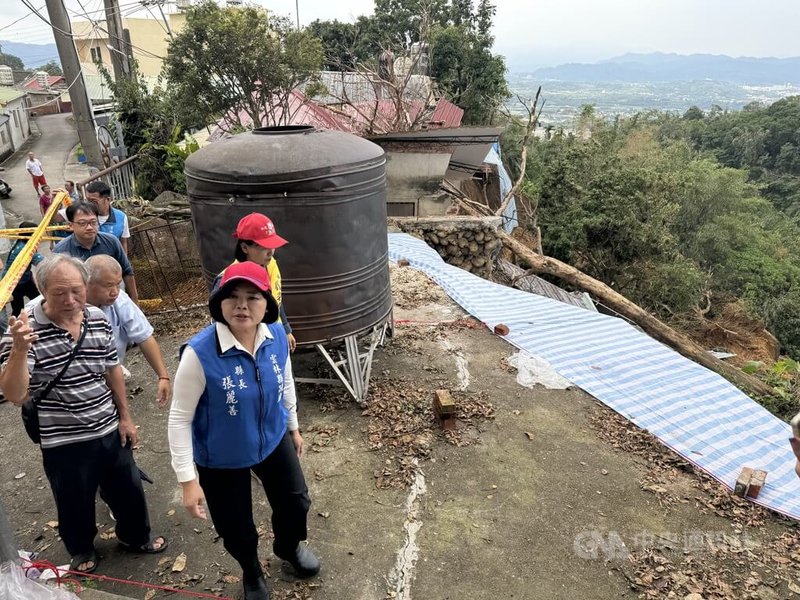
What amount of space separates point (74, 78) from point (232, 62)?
3.42 metres

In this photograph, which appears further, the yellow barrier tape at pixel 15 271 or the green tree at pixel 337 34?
the green tree at pixel 337 34

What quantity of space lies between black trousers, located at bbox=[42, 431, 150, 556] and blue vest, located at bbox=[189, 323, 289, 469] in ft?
2.78

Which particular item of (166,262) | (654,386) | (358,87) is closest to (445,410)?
(654,386)

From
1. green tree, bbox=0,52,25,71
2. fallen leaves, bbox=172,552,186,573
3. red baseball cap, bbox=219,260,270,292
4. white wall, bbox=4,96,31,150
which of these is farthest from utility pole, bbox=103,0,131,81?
green tree, bbox=0,52,25,71

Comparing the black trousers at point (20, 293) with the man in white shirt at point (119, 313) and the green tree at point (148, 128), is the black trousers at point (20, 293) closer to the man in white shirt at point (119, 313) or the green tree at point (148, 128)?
the man in white shirt at point (119, 313)

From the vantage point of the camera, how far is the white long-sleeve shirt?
86.5 inches

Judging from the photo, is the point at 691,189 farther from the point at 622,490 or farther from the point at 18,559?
the point at 18,559

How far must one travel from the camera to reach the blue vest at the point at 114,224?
519 centimetres

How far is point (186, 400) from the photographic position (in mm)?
2244

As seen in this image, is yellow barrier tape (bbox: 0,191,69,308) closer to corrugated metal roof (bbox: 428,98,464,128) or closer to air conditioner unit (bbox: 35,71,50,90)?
corrugated metal roof (bbox: 428,98,464,128)

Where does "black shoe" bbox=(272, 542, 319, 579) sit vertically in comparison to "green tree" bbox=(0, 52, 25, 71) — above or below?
below

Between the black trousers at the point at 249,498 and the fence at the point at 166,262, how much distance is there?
4916 millimetres

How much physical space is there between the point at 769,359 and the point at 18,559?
19912mm

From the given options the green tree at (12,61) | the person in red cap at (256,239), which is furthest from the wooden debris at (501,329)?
the green tree at (12,61)
